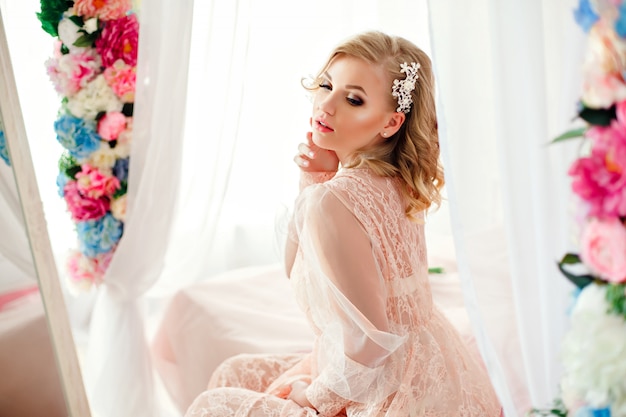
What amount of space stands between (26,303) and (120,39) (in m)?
0.88

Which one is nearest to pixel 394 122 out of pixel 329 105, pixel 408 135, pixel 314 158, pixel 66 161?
pixel 408 135

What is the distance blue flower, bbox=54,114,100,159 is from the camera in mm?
2223

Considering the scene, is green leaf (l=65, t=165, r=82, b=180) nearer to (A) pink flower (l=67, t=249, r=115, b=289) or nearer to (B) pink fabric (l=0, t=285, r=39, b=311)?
(A) pink flower (l=67, t=249, r=115, b=289)

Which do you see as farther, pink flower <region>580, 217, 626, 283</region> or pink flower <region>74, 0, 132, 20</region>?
pink flower <region>74, 0, 132, 20</region>

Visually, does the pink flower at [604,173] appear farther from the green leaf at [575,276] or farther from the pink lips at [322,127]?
the pink lips at [322,127]

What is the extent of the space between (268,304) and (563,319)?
171 centimetres

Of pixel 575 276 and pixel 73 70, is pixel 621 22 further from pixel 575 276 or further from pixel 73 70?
pixel 73 70

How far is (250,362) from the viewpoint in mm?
2090

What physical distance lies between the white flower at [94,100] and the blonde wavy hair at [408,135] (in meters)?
0.76

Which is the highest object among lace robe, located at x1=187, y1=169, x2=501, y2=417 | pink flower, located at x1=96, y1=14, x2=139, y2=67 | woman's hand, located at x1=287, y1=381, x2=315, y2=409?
pink flower, located at x1=96, y1=14, x2=139, y2=67

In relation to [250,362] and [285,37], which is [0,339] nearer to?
[250,362]

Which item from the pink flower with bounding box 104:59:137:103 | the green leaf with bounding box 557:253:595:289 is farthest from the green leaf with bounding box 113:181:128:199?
the green leaf with bounding box 557:253:595:289

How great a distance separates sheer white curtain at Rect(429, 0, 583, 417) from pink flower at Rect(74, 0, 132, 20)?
1249 millimetres

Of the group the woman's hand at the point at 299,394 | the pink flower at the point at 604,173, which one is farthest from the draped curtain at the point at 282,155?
the woman's hand at the point at 299,394
